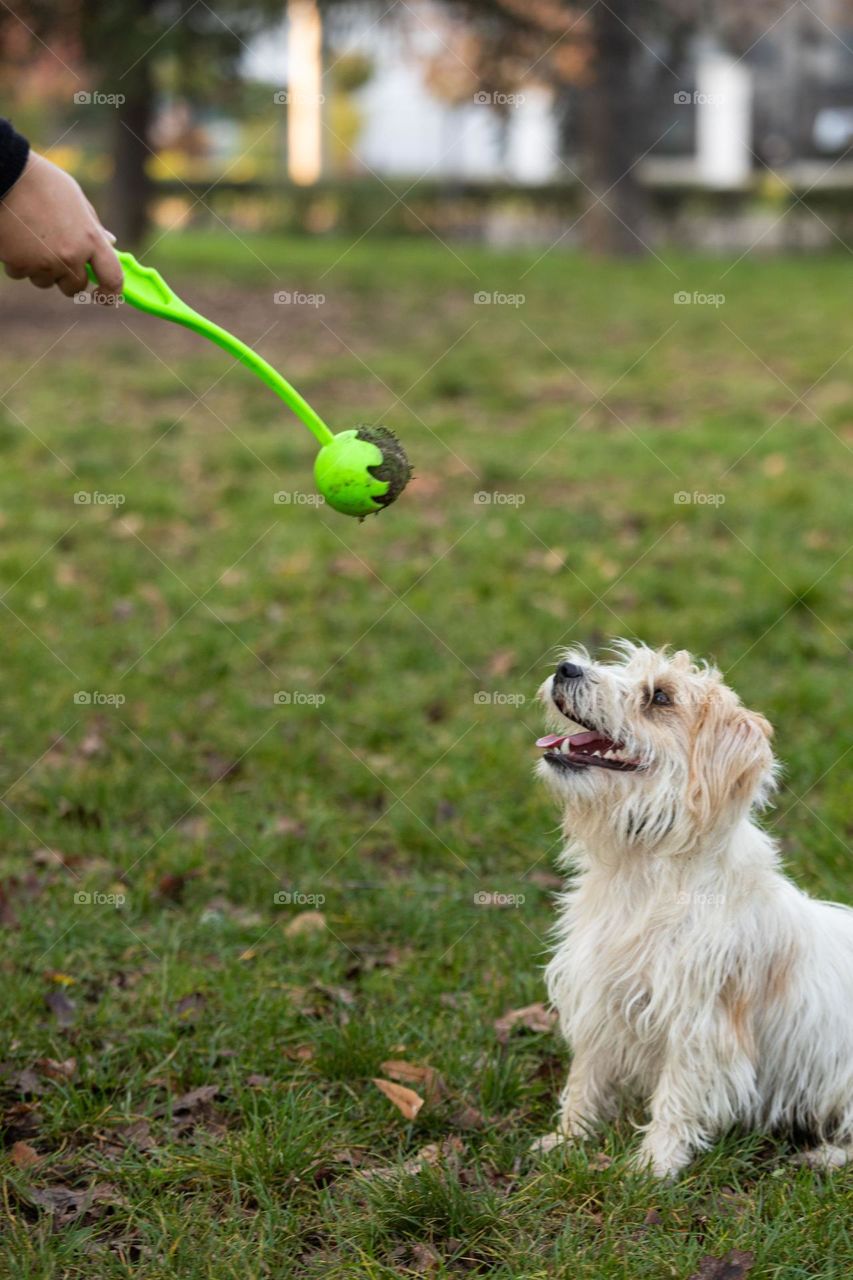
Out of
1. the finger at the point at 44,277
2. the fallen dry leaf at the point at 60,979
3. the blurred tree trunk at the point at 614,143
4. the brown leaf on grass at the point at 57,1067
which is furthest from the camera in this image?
the blurred tree trunk at the point at 614,143

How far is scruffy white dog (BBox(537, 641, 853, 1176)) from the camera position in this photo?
311cm

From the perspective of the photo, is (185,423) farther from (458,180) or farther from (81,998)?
(458,180)

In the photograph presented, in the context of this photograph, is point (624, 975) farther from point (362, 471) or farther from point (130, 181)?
point (130, 181)

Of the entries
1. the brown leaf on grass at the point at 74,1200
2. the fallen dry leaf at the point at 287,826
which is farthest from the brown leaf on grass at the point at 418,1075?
the fallen dry leaf at the point at 287,826

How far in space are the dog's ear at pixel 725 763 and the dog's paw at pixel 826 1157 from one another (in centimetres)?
81

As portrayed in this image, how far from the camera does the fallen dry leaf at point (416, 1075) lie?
343cm

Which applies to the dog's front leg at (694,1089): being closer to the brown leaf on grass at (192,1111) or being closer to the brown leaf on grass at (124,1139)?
the brown leaf on grass at (192,1111)

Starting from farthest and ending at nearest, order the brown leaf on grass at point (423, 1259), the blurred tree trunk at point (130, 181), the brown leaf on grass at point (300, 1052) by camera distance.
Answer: the blurred tree trunk at point (130, 181)
the brown leaf on grass at point (300, 1052)
the brown leaf on grass at point (423, 1259)

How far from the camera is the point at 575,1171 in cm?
302

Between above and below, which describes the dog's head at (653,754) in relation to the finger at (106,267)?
below

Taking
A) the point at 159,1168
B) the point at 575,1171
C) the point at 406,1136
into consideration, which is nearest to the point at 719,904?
the point at 575,1171

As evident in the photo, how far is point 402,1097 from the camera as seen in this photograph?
11.1ft

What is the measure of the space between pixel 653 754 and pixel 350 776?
2257 millimetres

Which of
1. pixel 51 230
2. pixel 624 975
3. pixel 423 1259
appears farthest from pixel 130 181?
pixel 423 1259
